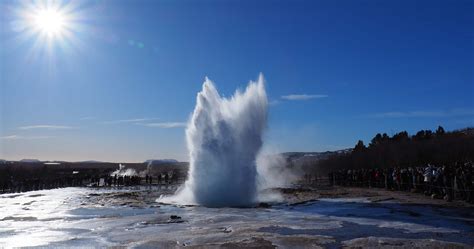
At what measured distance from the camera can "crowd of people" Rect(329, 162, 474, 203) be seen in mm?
23500

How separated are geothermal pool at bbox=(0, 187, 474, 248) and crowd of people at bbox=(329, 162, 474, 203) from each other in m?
3.04

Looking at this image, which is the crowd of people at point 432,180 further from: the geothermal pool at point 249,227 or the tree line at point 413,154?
the tree line at point 413,154

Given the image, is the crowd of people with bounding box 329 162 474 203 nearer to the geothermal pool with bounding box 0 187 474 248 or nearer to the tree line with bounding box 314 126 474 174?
the geothermal pool with bounding box 0 187 474 248

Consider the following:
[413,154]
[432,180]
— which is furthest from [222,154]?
[413,154]

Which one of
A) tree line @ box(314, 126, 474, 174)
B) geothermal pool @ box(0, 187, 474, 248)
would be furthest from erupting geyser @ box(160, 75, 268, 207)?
tree line @ box(314, 126, 474, 174)

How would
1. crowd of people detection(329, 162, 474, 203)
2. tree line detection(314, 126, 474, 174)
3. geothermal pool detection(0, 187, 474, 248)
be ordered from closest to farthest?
geothermal pool detection(0, 187, 474, 248) < crowd of people detection(329, 162, 474, 203) < tree line detection(314, 126, 474, 174)

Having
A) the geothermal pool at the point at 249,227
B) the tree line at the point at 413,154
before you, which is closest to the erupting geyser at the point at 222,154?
the geothermal pool at the point at 249,227

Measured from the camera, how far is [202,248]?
1261cm

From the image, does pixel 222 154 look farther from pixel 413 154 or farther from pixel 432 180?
pixel 413 154

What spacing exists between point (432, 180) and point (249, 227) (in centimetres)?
1538

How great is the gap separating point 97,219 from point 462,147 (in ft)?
257

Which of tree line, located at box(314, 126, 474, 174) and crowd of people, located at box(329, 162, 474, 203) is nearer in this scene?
crowd of people, located at box(329, 162, 474, 203)

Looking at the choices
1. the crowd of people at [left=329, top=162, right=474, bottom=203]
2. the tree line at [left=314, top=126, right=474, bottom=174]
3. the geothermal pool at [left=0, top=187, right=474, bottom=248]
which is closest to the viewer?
the geothermal pool at [left=0, top=187, right=474, bottom=248]

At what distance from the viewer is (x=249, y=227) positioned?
16.3 m
